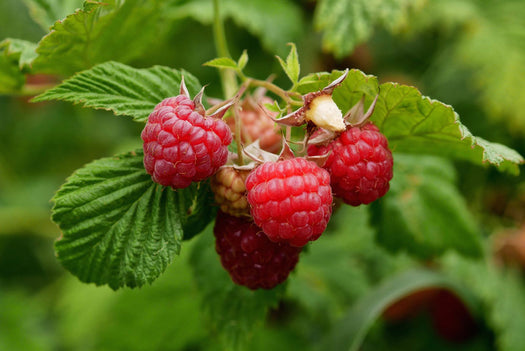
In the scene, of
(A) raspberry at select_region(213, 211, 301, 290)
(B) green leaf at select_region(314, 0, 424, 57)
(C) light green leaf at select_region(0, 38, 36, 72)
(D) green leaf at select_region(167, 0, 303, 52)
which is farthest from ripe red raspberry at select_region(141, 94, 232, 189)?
(D) green leaf at select_region(167, 0, 303, 52)

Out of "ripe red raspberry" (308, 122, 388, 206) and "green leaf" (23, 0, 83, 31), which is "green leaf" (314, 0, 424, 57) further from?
"green leaf" (23, 0, 83, 31)

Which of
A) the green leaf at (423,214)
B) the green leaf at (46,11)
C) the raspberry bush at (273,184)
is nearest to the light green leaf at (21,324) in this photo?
the raspberry bush at (273,184)

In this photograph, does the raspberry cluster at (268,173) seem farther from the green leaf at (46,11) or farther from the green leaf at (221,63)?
the green leaf at (46,11)

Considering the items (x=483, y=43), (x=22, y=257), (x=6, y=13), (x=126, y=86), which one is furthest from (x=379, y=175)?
(x=22, y=257)

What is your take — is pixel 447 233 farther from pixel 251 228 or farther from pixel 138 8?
pixel 138 8

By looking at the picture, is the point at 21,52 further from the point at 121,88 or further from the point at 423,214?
the point at 423,214

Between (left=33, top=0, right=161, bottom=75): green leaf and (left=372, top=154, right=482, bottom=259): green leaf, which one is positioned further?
(left=372, top=154, right=482, bottom=259): green leaf

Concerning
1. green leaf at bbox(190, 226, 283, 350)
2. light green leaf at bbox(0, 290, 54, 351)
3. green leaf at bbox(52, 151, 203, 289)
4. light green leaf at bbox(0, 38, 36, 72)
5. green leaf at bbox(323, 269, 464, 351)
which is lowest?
light green leaf at bbox(0, 290, 54, 351)
